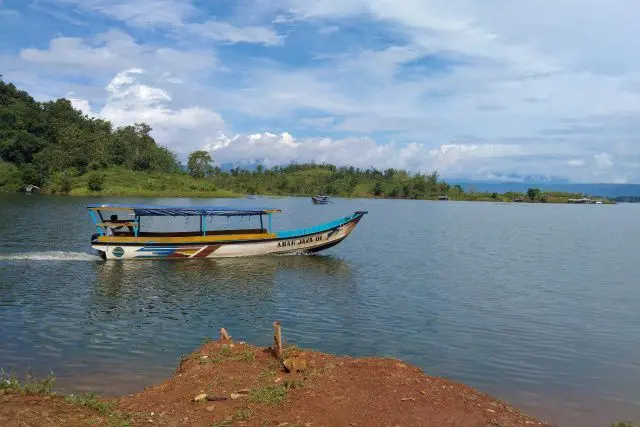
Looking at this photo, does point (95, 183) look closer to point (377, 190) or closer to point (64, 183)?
point (64, 183)

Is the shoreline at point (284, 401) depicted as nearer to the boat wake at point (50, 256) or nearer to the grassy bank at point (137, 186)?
the boat wake at point (50, 256)

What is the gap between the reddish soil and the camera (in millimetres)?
8617

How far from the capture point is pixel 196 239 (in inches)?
1286

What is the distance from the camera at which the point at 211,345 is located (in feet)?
40.0

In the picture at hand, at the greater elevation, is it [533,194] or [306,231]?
[533,194]

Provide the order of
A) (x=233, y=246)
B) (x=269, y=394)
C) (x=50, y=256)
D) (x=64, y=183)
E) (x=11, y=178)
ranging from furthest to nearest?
1. (x=11, y=178)
2. (x=64, y=183)
3. (x=233, y=246)
4. (x=50, y=256)
5. (x=269, y=394)

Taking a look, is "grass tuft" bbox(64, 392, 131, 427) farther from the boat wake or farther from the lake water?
the boat wake

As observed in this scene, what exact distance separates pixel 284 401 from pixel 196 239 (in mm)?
24541

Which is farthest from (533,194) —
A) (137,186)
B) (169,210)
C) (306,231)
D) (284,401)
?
(284,401)

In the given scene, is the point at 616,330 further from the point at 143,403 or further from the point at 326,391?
the point at 143,403

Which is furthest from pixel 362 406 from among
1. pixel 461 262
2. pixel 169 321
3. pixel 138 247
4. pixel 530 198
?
pixel 530 198

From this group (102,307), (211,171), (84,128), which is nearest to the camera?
(102,307)

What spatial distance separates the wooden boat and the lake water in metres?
0.96

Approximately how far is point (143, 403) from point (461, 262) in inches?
1165
